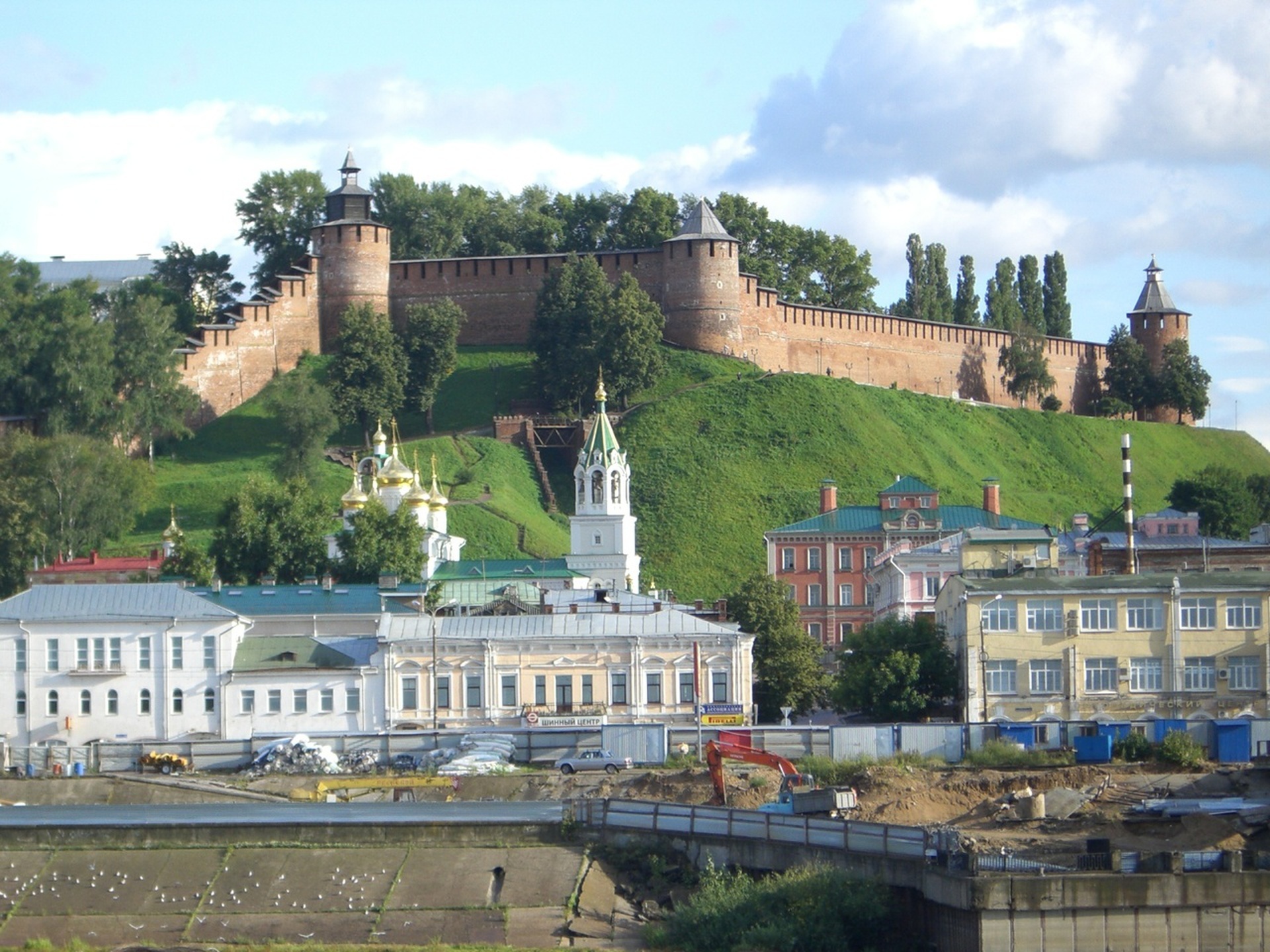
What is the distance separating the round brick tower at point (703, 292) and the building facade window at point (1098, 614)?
49151mm

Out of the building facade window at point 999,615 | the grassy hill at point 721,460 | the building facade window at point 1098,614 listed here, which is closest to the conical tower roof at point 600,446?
the grassy hill at point 721,460

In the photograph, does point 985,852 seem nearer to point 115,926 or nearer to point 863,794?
point 863,794

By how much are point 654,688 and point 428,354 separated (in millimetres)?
42692

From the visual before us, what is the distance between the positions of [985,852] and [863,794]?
8.55 metres

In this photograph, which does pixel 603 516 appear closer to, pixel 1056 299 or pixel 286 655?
pixel 286 655

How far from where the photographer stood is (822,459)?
9562cm

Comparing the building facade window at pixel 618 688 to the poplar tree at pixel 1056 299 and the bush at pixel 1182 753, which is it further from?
the poplar tree at pixel 1056 299

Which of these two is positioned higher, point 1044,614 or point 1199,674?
point 1044,614

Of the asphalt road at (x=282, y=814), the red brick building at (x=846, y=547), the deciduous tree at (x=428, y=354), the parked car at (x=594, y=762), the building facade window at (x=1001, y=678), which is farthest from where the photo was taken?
the deciduous tree at (x=428, y=354)

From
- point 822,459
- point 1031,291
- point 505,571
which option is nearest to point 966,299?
point 1031,291

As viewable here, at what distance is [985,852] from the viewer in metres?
35.6

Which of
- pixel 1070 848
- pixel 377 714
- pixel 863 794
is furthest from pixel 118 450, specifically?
pixel 1070 848

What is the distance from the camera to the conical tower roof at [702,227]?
10431 centimetres

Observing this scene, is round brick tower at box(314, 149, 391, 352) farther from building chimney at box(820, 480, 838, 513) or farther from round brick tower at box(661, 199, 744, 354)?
building chimney at box(820, 480, 838, 513)
